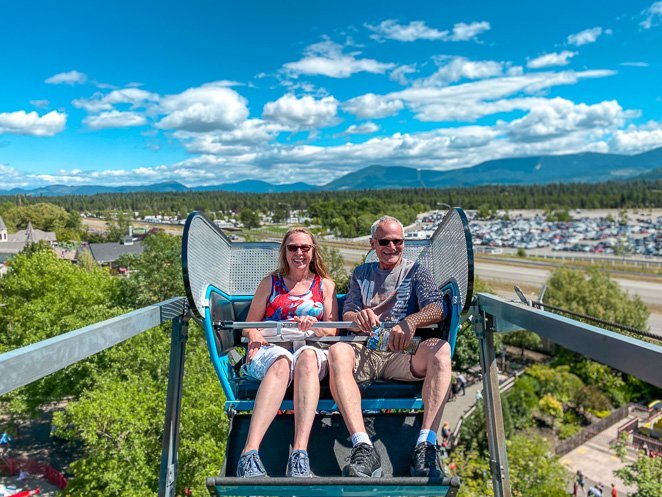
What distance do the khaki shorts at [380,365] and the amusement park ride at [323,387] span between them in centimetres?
7

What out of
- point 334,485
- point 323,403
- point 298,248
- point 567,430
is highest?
point 298,248

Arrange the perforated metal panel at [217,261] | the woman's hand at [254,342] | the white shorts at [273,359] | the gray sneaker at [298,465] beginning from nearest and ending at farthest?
the gray sneaker at [298,465] < the white shorts at [273,359] < the perforated metal panel at [217,261] < the woman's hand at [254,342]

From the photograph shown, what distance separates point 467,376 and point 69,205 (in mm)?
164422

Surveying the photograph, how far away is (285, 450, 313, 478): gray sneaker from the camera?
2.66 m

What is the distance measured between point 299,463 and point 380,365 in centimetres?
92

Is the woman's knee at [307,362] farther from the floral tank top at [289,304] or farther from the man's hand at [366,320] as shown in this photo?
the floral tank top at [289,304]

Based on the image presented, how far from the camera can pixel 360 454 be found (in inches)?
109

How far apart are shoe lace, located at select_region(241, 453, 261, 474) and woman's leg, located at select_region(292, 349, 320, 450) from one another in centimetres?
21

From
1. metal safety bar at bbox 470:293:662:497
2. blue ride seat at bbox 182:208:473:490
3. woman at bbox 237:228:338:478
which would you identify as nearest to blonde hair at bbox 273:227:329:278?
woman at bbox 237:228:338:478

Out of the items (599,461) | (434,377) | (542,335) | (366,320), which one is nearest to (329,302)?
(366,320)

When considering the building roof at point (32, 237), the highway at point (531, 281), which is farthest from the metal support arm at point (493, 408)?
the building roof at point (32, 237)

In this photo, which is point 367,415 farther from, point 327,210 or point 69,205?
point 69,205

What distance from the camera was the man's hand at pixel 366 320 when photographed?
326 centimetres

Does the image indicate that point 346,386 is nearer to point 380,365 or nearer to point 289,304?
point 380,365
